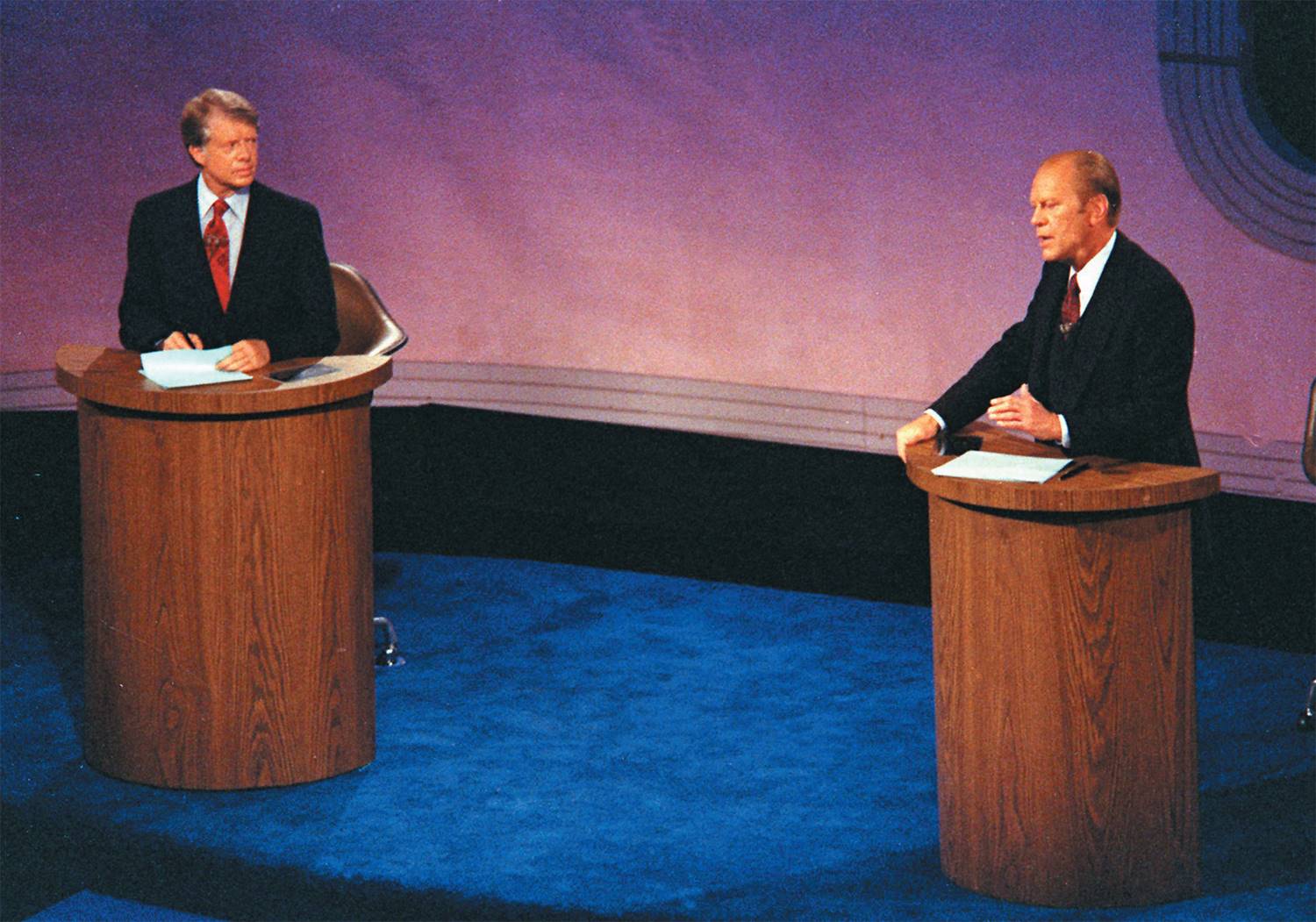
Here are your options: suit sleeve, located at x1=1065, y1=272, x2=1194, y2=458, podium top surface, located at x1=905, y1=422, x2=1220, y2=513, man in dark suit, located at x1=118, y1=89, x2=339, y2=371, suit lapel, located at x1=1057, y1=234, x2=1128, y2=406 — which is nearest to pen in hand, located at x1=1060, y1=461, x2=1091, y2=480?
podium top surface, located at x1=905, y1=422, x2=1220, y2=513

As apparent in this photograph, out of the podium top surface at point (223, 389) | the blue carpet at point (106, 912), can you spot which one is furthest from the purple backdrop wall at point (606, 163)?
the blue carpet at point (106, 912)

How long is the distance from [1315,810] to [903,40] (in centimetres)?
318

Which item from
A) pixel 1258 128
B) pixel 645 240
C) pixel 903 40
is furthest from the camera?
pixel 645 240

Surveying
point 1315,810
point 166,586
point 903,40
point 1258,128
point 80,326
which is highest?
point 903,40

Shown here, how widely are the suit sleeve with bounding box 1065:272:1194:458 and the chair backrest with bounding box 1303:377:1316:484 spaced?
1.17m

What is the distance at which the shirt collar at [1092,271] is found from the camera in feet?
13.3

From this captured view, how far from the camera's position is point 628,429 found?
743cm

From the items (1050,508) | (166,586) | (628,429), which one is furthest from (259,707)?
(628,429)

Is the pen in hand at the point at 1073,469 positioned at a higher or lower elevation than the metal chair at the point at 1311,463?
higher

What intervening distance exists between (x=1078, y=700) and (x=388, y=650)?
253 centimetres

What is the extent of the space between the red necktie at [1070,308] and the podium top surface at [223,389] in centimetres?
171

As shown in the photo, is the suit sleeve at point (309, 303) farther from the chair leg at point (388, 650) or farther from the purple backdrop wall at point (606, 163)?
the purple backdrop wall at point (606, 163)

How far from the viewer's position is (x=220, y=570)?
14.7 ft

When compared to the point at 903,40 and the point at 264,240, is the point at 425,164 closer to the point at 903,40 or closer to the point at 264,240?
the point at 903,40
